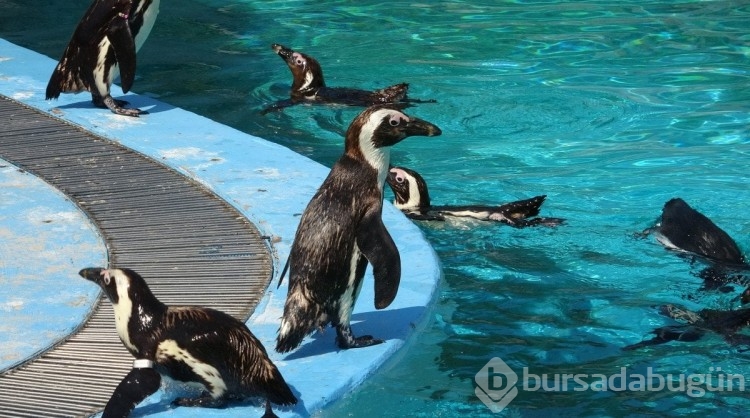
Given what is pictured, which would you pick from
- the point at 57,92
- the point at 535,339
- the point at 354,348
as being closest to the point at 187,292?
the point at 354,348

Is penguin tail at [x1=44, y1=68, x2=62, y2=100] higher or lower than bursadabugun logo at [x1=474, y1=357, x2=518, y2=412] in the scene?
higher

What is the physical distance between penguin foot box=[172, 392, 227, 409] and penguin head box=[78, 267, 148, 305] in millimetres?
326

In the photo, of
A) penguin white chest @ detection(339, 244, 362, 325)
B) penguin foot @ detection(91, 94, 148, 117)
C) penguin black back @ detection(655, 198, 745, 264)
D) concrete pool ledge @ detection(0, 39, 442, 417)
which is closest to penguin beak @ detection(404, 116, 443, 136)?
penguin white chest @ detection(339, 244, 362, 325)

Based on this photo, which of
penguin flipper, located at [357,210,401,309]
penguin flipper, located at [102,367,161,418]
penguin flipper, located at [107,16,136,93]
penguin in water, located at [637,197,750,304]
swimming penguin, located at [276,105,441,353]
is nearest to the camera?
penguin flipper, located at [102,367,161,418]

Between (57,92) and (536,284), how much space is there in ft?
9.06

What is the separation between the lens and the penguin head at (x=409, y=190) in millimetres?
5621

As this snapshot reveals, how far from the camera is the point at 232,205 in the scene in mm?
4809

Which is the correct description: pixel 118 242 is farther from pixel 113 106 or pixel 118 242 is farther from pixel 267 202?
pixel 113 106

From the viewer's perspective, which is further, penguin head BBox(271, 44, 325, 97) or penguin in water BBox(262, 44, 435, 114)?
penguin head BBox(271, 44, 325, 97)

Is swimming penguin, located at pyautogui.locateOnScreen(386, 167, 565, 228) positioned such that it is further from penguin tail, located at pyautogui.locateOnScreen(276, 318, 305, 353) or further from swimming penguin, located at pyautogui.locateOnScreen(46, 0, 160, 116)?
penguin tail, located at pyautogui.locateOnScreen(276, 318, 305, 353)

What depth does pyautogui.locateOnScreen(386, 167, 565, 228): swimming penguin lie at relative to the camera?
550 cm

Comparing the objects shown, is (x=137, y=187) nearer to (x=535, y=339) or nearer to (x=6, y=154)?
(x=6, y=154)

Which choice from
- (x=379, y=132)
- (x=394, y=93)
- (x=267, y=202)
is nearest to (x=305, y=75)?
(x=394, y=93)

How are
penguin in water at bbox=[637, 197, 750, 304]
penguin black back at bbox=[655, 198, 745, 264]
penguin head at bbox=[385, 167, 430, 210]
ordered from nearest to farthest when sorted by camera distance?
1. penguin in water at bbox=[637, 197, 750, 304]
2. penguin black back at bbox=[655, 198, 745, 264]
3. penguin head at bbox=[385, 167, 430, 210]
